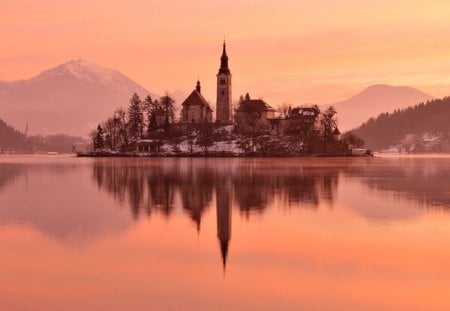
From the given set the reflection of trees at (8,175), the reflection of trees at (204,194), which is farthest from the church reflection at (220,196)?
the reflection of trees at (8,175)

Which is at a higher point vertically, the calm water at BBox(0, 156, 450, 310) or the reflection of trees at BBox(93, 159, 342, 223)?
the reflection of trees at BBox(93, 159, 342, 223)

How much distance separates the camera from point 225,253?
1137 inches

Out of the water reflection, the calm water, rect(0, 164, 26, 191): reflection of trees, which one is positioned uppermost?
rect(0, 164, 26, 191): reflection of trees

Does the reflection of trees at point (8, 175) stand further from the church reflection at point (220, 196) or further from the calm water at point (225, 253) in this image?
the calm water at point (225, 253)


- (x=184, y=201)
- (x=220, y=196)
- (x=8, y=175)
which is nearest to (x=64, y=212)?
(x=184, y=201)

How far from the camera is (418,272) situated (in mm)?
25234

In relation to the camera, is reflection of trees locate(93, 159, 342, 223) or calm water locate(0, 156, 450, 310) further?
reflection of trees locate(93, 159, 342, 223)

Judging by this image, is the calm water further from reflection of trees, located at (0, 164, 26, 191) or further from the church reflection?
reflection of trees, located at (0, 164, 26, 191)

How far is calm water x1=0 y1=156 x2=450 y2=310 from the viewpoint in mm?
21125

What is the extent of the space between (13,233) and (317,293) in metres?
19.9

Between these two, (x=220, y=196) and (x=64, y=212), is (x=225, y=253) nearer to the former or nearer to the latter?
(x=64, y=212)

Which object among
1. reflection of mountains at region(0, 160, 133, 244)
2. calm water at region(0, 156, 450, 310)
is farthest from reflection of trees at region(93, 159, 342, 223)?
reflection of mountains at region(0, 160, 133, 244)

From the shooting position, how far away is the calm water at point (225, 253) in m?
21.1

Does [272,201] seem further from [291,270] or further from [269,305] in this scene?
[269,305]
